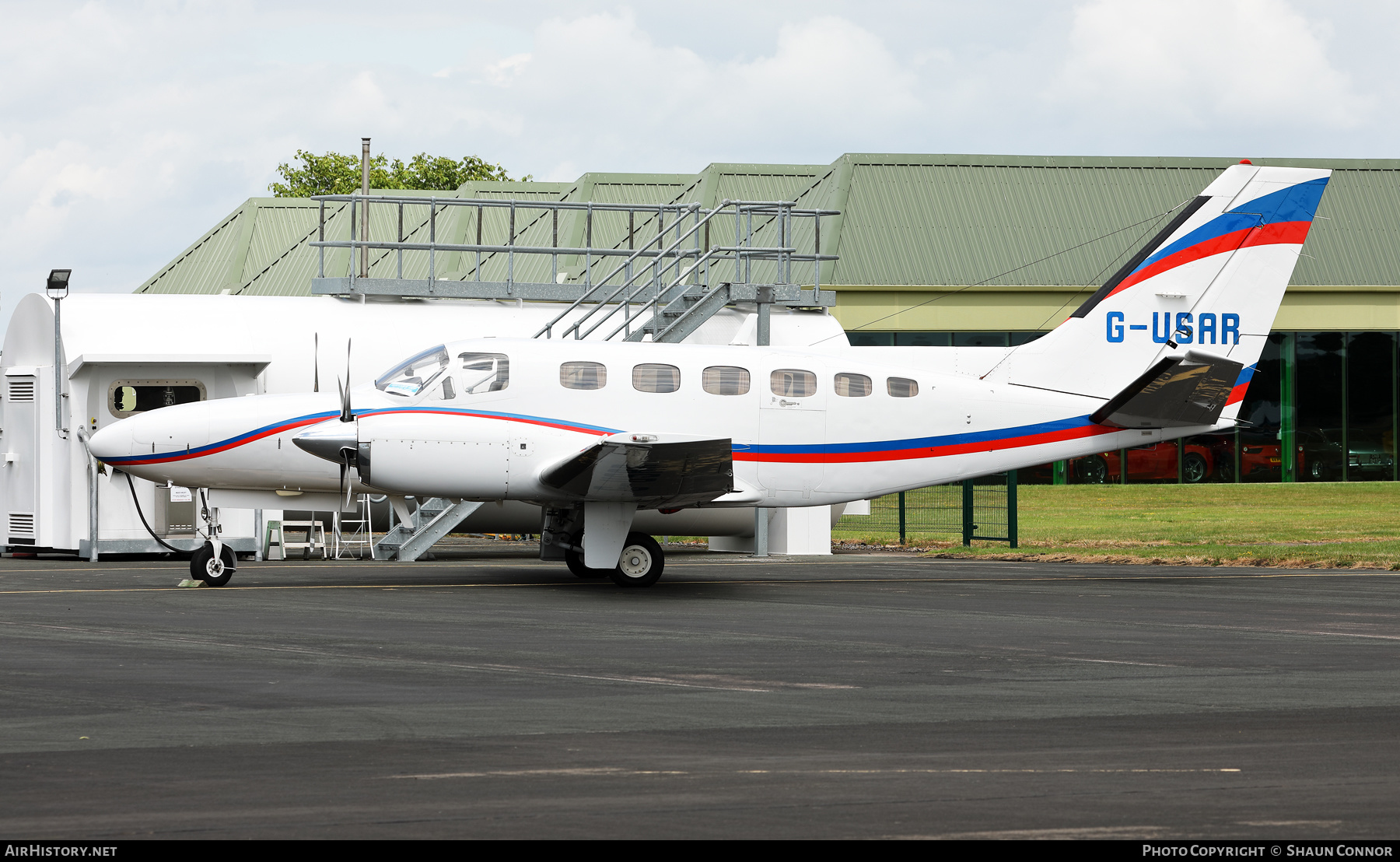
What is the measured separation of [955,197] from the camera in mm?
44281

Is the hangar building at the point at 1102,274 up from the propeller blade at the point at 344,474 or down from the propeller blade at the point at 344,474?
up

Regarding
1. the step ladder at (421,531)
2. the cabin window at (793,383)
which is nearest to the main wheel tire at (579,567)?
the step ladder at (421,531)

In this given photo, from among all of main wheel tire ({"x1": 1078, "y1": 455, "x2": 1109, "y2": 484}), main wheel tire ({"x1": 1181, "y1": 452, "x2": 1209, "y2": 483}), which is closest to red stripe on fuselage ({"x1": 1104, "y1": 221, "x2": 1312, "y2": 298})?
main wheel tire ({"x1": 1078, "y1": 455, "x2": 1109, "y2": 484})

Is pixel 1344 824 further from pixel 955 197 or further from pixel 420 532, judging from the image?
pixel 955 197

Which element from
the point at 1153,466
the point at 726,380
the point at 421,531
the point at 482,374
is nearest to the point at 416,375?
the point at 482,374

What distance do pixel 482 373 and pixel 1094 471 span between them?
2861cm

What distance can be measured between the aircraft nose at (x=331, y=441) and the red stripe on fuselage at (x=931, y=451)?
4761mm

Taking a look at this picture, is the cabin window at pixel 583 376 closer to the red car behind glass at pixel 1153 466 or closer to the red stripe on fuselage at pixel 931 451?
the red stripe on fuselage at pixel 931 451

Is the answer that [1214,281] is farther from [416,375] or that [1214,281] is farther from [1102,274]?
[1102,274]

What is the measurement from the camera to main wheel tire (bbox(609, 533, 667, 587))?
19203mm

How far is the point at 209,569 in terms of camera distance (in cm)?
1825

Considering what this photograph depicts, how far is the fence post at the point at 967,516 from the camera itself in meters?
28.8
